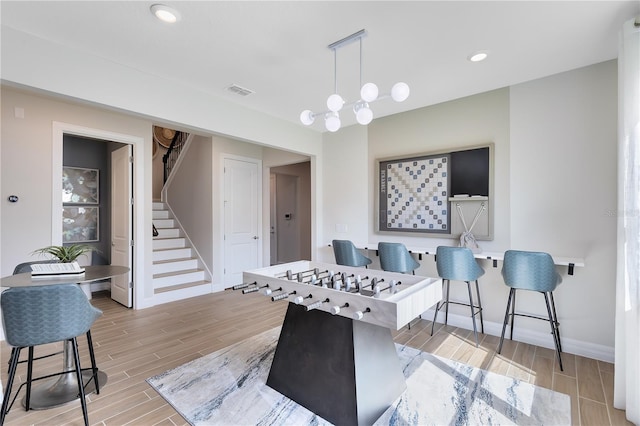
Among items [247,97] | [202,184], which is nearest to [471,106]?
[247,97]

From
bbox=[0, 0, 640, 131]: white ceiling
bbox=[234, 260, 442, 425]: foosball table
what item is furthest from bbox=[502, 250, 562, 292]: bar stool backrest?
bbox=[0, 0, 640, 131]: white ceiling

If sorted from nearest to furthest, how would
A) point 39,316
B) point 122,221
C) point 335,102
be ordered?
point 39,316 < point 335,102 < point 122,221

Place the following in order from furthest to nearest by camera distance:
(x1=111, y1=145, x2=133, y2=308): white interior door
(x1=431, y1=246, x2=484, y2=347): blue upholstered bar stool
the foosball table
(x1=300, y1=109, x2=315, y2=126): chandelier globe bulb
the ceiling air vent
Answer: (x1=111, y1=145, x2=133, y2=308): white interior door → the ceiling air vent → (x1=431, y1=246, x2=484, y2=347): blue upholstered bar stool → (x1=300, y1=109, x2=315, y2=126): chandelier globe bulb → the foosball table

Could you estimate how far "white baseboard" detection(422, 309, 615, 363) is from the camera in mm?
2770

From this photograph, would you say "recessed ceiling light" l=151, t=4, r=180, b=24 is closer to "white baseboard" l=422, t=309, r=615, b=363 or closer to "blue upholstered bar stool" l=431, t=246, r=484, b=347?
"blue upholstered bar stool" l=431, t=246, r=484, b=347

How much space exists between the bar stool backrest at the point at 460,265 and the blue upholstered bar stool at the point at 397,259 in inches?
17.1

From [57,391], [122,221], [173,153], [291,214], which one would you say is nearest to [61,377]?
[57,391]

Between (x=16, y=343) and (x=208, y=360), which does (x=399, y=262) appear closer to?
(x=208, y=360)

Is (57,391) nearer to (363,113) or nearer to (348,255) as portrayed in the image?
(348,255)

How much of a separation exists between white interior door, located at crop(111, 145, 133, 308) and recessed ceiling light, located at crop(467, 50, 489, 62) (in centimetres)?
440

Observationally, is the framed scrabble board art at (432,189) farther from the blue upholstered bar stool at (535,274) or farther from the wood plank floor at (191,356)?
the wood plank floor at (191,356)

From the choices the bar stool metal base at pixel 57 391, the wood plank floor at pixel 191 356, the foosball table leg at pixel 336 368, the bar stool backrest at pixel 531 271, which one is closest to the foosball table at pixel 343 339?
the foosball table leg at pixel 336 368

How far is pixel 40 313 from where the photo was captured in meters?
1.86

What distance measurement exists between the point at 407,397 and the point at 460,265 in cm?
147
